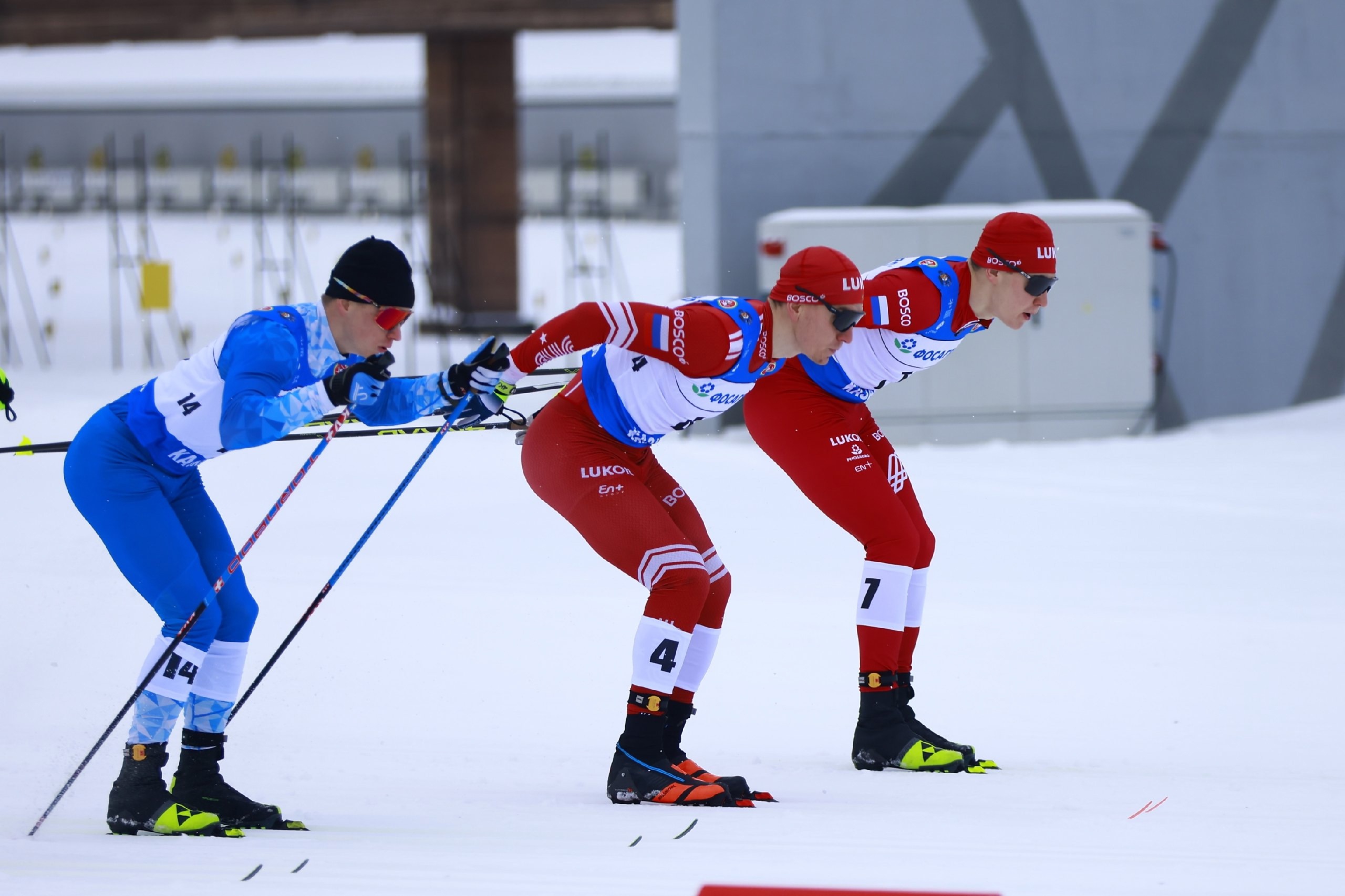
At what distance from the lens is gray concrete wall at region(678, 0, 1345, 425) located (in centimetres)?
1314

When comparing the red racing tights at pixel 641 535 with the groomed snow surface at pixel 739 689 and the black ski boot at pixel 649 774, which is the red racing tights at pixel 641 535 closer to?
the black ski boot at pixel 649 774

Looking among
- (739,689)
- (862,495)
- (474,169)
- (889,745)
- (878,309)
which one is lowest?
(739,689)

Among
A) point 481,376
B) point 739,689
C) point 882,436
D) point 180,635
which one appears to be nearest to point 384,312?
point 481,376

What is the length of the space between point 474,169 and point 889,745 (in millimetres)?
17333

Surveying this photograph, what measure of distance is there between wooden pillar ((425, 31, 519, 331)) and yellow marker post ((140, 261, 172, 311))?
490 centimetres

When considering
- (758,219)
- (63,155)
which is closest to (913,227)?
(758,219)

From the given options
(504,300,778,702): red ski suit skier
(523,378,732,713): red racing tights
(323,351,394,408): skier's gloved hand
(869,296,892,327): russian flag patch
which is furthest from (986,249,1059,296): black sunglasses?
(323,351,394,408): skier's gloved hand

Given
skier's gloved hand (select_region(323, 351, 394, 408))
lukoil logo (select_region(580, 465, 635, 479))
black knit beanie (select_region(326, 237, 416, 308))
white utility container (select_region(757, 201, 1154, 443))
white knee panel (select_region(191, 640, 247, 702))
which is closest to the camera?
skier's gloved hand (select_region(323, 351, 394, 408))

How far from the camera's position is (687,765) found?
15.4 ft

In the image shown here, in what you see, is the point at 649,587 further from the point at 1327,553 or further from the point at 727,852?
the point at 1327,553

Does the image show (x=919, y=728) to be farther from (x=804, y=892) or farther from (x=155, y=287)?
(x=155, y=287)

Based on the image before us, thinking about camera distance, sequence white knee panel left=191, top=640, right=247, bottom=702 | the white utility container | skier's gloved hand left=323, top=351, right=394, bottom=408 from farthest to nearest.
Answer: the white utility container → white knee panel left=191, top=640, right=247, bottom=702 → skier's gloved hand left=323, top=351, right=394, bottom=408

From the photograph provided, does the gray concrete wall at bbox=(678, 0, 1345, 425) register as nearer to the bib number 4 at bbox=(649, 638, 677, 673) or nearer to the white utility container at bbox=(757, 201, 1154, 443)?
the white utility container at bbox=(757, 201, 1154, 443)

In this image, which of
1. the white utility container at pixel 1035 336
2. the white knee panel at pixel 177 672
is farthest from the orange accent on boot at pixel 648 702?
the white utility container at pixel 1035 336
